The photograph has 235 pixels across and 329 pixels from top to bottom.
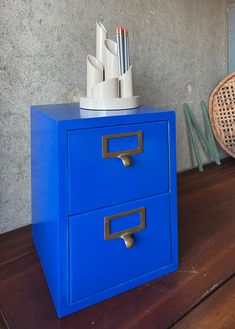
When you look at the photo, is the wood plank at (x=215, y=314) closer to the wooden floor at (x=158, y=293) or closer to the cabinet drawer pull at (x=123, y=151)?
the wooden floor at (x=158, y=293)

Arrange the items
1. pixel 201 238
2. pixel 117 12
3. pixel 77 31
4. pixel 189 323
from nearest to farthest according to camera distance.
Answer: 1. pixel 189 323
2. pixel 201 238
3. pixel 77 31
4. pixel 117 12

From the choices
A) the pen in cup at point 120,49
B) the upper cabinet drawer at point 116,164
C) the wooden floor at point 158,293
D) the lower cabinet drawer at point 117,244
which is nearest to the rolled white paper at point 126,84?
the pen in cup at point 120,49

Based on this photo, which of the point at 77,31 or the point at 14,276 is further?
the point at 77,31

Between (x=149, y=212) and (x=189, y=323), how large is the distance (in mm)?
265

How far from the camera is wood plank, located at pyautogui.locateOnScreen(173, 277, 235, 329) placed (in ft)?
2.20

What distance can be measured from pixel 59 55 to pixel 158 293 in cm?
85

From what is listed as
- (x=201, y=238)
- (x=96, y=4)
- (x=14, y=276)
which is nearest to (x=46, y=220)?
(x=14, y=276)

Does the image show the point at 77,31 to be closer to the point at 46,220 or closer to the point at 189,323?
the point at 46,220

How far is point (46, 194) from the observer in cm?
80

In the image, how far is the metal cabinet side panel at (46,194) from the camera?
0.71 meters

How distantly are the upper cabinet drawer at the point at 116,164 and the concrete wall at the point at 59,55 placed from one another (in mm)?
470

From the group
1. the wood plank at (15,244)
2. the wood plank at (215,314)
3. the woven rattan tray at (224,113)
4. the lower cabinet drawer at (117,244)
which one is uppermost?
the woven rattan tray at (224,113)

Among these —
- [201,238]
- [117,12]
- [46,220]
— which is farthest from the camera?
[117,12]

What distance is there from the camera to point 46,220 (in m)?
0.81
